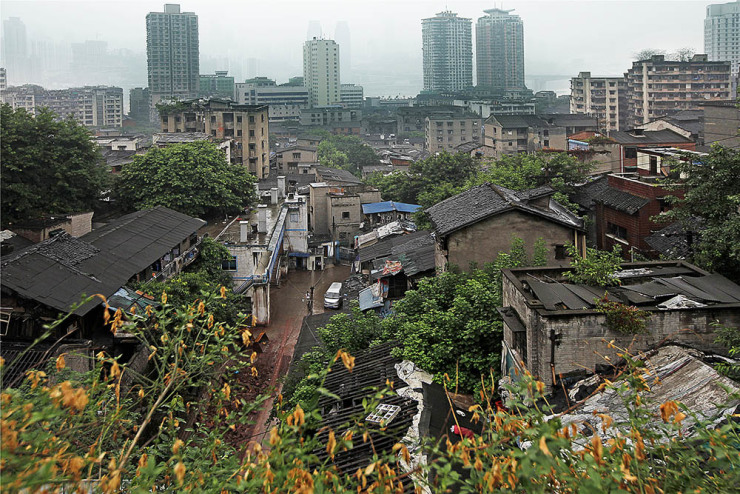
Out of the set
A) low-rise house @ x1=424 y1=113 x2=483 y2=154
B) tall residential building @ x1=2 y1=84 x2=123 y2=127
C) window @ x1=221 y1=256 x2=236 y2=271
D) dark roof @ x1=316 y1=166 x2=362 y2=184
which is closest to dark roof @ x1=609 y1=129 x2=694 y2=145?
dark roof @ x1=316 y1=166 x2=362 y2=184

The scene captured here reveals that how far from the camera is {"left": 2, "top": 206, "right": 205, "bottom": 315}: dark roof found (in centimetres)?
1641

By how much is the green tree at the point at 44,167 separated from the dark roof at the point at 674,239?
24614mm

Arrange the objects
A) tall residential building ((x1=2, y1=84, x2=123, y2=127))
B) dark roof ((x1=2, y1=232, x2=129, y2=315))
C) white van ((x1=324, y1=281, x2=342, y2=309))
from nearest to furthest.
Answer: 1. dark roof ((x1=2, y1=232, x2=129, y2=315))
2. white van ((x1=324, y1=281, x2=342, y2=309))
3. tall residential building ((x1=2, y1=84, x2=123, y2=127))

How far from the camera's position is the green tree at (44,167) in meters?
29.3

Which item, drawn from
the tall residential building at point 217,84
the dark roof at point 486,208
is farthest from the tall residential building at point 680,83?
the tall residential building at point 217,84

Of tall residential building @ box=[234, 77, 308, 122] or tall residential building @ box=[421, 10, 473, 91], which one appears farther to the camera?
tall residential building @ box=[421, 10, 473, 91]

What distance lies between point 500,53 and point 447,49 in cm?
1308

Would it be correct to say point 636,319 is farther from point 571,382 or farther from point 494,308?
point 494,308

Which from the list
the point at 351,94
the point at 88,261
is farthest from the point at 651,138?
the point at 351,94

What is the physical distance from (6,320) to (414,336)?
9182 mm

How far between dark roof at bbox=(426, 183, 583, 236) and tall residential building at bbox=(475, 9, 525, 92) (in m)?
149

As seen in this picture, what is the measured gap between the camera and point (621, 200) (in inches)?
990

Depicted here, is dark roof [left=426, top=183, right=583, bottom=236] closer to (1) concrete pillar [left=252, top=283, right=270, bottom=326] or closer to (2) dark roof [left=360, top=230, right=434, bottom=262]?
(2) dark roof [left=360, top=230, right=434, bottom=262]

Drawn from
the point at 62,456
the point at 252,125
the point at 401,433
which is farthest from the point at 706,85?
the point at 62,456
